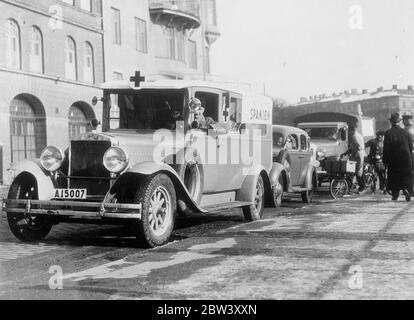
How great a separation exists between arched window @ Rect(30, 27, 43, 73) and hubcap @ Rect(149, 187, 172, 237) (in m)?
18.0

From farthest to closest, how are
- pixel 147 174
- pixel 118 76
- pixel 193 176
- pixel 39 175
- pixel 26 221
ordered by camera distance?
pixel 118 76 → pixel 193 176 → pixel 26 221 → pixel 39 175 → pixel 147 174

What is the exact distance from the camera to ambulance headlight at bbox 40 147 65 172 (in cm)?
743

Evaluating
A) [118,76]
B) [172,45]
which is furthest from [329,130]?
[172,45]

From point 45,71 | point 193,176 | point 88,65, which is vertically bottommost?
point 193,176

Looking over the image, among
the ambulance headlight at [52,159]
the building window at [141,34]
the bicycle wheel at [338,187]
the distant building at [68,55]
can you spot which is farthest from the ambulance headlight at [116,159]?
the building window at [141,34]

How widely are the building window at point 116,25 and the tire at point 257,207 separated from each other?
21.6m

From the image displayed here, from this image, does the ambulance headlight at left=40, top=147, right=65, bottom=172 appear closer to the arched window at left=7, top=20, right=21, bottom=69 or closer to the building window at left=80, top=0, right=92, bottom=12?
the arched window at left=7, top=20, right=21, bottom=69

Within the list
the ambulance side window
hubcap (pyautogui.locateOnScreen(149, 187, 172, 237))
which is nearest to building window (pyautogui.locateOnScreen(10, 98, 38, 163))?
the ambulance side window

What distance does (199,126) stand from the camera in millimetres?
8234

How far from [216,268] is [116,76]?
25367 millimetres

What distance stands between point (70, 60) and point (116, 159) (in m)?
20.5

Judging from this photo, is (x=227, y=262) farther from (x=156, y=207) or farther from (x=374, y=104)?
(x=374, y=104)

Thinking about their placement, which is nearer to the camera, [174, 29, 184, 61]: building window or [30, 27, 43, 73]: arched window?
[30, 27, 43, 73]: arched window

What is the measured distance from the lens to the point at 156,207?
23.0ft
